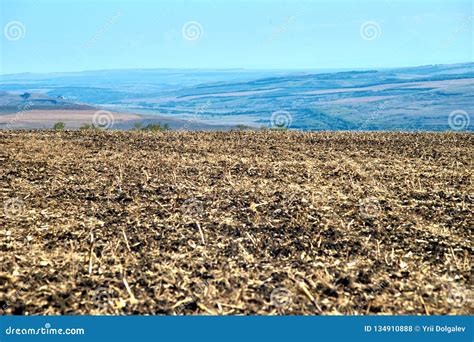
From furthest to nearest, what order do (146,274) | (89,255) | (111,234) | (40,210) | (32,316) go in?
(40,210) < (111,234) < (89,255) < (146,274) < (32,316)

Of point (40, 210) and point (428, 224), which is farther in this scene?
point (40, 210)

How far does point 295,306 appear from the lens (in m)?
→ 6.59

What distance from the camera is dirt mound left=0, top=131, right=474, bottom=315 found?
681 centimetres

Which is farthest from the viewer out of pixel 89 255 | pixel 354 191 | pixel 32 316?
pixel 354 191

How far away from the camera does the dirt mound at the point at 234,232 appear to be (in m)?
6.81

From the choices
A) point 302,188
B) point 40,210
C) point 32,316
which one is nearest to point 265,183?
point 302,188

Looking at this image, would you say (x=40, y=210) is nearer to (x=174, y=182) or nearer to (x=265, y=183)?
(x=174, y=182)

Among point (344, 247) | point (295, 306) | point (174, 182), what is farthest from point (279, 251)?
point (174, 182)

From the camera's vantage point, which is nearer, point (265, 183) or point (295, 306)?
point (295, 306)

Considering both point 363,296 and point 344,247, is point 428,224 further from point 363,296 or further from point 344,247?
point 363,296

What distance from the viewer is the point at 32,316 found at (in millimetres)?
6266

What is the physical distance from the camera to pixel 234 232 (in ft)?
29.6

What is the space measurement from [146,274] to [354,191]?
5.79 metres

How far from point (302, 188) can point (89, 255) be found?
17.5 feet
